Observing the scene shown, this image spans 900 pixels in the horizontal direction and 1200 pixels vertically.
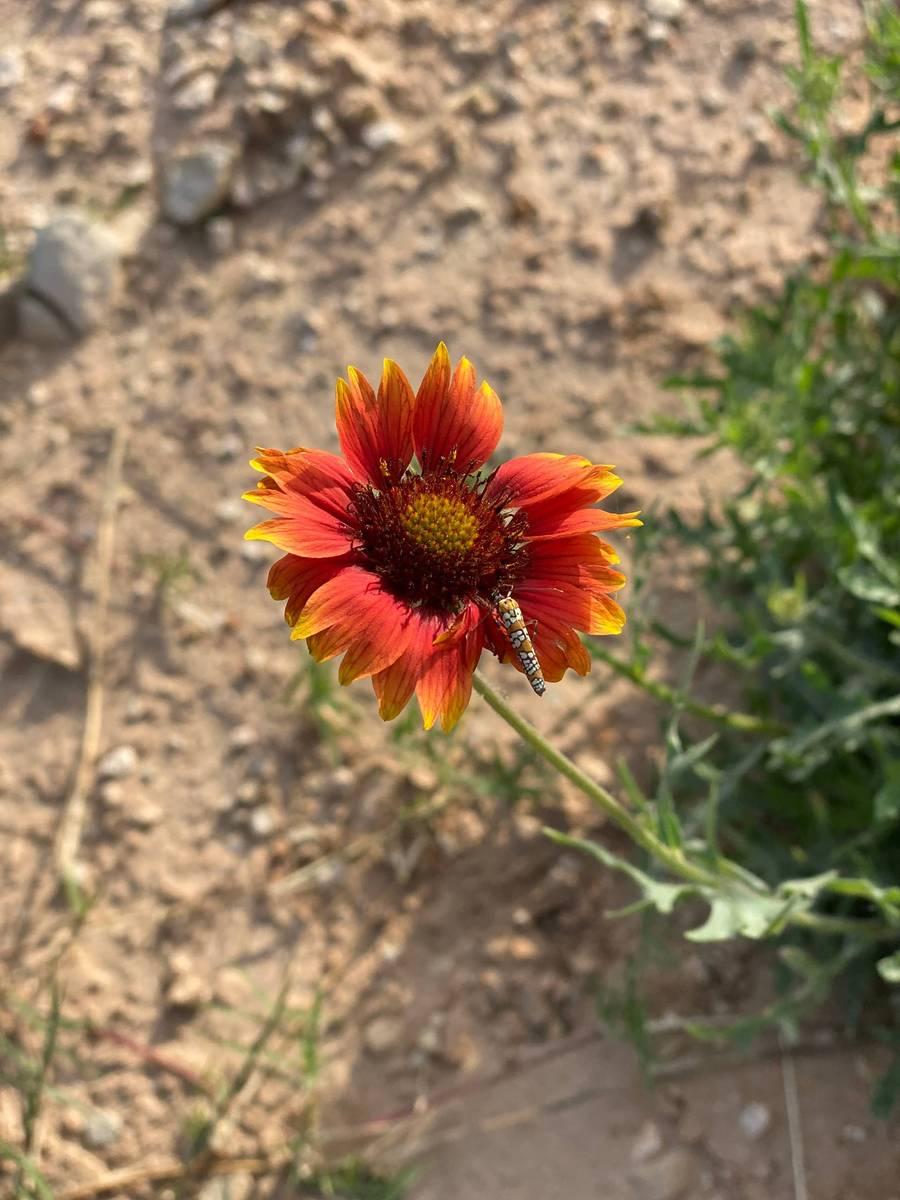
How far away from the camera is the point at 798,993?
2439mm

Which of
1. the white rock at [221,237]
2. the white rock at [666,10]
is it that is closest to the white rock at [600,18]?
the white rock at [666,10]

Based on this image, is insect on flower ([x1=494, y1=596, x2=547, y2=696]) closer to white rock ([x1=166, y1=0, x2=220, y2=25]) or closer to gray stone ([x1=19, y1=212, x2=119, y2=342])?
gray stone ([x1=19, y1=212, x2=119, y2=342])

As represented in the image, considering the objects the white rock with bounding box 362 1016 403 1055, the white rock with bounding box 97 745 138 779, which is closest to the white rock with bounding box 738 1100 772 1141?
the white rock with bounding box 362 1016 403 1055

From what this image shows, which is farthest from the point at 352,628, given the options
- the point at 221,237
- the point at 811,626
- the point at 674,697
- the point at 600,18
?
the point at 600,18

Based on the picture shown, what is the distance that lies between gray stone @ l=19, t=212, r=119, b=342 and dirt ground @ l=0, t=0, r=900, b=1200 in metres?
0.07

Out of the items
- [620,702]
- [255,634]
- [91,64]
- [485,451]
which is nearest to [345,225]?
[91,64]

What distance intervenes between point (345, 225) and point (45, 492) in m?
Result: 1.34

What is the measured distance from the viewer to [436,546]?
1730 mm

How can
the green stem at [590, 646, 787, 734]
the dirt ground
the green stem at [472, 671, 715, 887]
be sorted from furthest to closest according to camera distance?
1. the dirt ground
2. the green stem at [590, 646, 787, 734]
3. the green stem at [472, 671, 715, 887]

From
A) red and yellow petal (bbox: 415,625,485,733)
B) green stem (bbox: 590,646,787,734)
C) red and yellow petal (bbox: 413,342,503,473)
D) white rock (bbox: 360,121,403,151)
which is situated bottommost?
red and yellow petal (bbox: 415,625,485,733)

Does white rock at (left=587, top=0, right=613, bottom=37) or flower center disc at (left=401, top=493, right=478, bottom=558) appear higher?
white rock at (left=587, top=0, right=613, bottom=37)

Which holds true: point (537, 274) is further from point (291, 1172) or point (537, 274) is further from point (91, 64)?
point (291, 1172)

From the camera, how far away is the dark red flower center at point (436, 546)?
1.73m

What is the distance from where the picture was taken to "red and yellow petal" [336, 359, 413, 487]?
5.76ft
